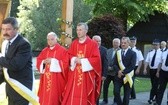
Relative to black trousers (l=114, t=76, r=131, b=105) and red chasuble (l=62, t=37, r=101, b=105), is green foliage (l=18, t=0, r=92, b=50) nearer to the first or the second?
black trousers (l=114, t=76, r=131, b=105)

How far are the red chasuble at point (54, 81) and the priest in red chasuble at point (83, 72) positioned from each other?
0.86 feet

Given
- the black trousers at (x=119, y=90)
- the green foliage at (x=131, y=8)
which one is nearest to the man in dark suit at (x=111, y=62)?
the black trousers at (x=119, y=90)

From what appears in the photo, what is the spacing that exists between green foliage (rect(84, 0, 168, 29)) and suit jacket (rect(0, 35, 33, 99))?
26385mm

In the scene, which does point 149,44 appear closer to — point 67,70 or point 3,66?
point 67,70

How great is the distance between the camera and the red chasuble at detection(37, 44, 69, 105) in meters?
10.9

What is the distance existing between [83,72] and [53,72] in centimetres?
83

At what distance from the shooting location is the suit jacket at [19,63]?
5914 millimetres

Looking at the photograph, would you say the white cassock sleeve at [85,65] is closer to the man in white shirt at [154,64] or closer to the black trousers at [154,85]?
the man in white shirt at [154,64]

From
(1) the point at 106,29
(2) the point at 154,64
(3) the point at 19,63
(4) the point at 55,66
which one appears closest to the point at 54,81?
(4) the point at 55,66

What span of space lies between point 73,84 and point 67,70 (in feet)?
1.62

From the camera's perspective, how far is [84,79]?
35.0 feet

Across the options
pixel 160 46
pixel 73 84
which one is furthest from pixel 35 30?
pixel 73 84

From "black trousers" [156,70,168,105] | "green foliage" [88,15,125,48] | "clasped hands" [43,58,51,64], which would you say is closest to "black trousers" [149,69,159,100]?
"black trousers" [156,70,168,105]

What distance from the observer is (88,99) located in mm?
10727
